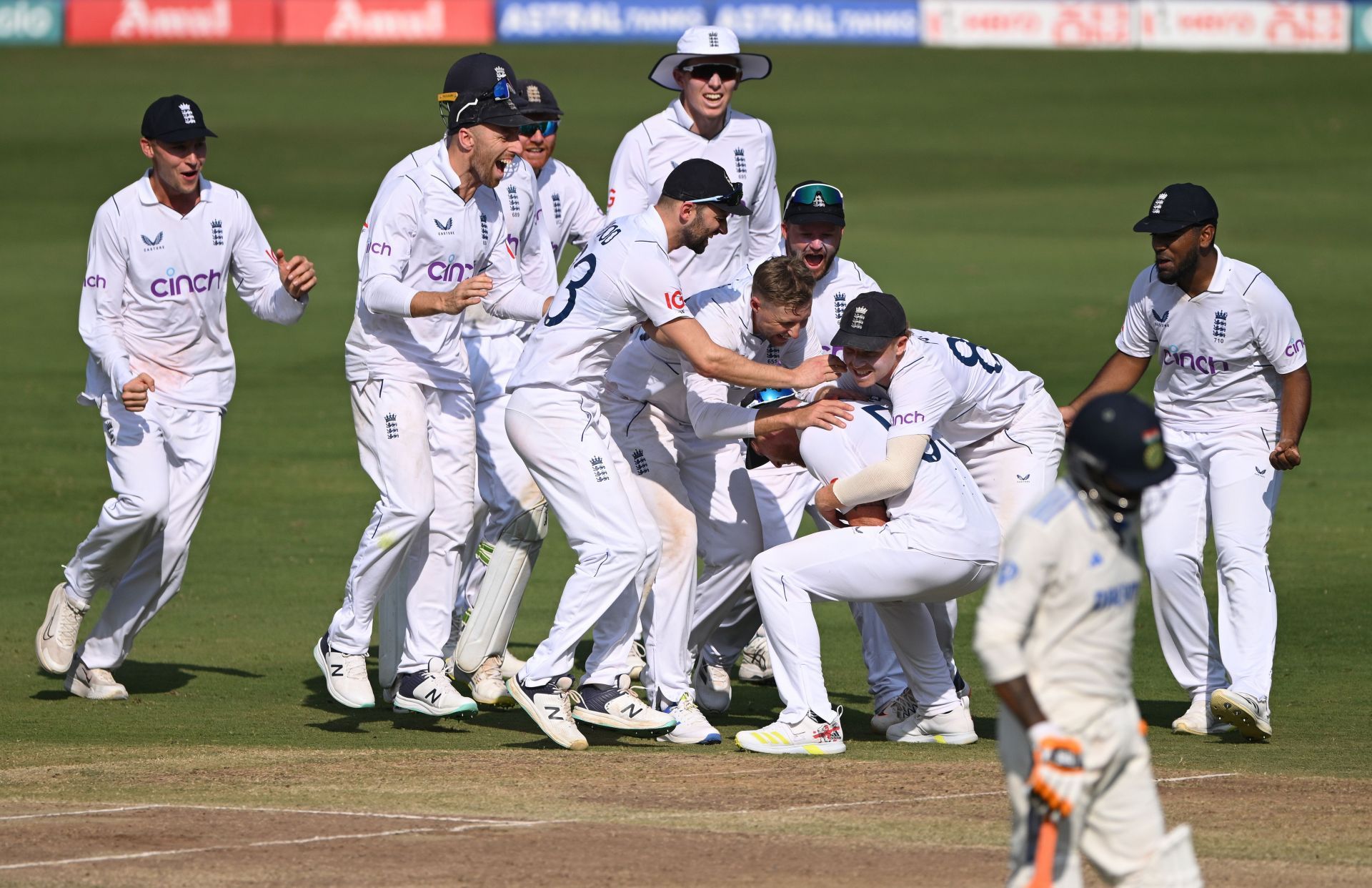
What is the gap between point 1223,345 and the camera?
970 centimetres

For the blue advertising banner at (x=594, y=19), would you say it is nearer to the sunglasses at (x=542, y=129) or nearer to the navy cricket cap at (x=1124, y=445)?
the sunglasses at (x=542, y=129)

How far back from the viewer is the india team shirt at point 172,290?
33.7 feet

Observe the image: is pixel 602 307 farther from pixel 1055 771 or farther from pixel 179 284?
pixel 1055 771

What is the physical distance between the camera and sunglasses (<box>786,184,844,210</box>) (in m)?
10.1

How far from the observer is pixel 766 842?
723 centimetres

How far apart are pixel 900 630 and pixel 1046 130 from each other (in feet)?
107

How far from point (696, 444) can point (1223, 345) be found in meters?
2.59

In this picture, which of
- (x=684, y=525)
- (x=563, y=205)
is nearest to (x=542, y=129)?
(x=563, y=205)

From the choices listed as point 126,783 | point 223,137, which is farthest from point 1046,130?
point 126,783

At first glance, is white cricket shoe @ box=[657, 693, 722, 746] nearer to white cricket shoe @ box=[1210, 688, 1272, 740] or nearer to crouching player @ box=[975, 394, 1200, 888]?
white cricket shoe @ box=[1210, 688, 1272, 740]

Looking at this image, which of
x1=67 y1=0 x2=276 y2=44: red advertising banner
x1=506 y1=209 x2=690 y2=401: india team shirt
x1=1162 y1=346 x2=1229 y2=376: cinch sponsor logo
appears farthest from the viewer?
x1=67 y1=0 x2=276 y2=44: red advertising banner

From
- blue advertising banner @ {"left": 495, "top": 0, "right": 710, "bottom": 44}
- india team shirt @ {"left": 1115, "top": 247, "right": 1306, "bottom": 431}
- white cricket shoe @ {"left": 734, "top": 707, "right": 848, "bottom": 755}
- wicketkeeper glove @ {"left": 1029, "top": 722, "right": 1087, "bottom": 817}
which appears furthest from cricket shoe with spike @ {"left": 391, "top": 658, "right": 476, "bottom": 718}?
blue advertising banner @ {"left": 495, "top": 0, "right": 710, "bottom": 44}

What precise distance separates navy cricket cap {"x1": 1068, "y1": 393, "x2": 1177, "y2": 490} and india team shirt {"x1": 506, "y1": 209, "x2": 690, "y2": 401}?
3.52 metres

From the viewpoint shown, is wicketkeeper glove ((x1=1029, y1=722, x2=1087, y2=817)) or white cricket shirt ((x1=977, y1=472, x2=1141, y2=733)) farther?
white cricket shirt ((x1=977, y1=472, x2=1141, y2=733))
